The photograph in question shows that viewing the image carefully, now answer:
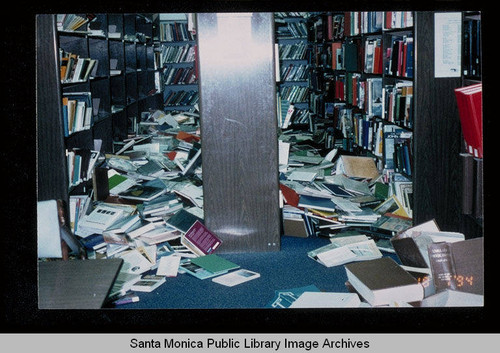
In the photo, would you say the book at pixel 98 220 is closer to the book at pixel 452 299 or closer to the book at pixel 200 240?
the book at pixel 200 240

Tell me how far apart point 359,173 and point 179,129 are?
2748 millimetres

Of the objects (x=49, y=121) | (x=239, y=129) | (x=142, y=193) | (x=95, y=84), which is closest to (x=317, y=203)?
(x=239, y=129)

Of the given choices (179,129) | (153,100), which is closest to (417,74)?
(179,129)

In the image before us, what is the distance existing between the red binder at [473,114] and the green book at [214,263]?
1471 millimetres

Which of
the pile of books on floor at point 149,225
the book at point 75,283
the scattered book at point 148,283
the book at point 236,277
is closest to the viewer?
the book at point 75,283

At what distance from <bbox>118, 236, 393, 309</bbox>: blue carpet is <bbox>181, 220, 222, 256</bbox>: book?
0.32 feet

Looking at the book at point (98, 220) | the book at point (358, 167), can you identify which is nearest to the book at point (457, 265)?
the book at point (98, 220)

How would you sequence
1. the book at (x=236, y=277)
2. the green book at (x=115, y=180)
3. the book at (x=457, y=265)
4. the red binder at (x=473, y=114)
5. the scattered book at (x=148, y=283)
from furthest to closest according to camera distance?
the green book at (x=115, y=180) → the book at (x=236, y=277) → the scattered book at (x=148, y=283) → the red binder at (x=473, y=114) → the book at (x=457, y=265)

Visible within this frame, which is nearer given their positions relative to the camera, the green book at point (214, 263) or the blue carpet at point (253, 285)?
the blue carpet at point (253, 285)

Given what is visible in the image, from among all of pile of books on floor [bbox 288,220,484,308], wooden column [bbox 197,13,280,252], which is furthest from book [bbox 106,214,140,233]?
pile of books on floor [bbox 288,220,484,308]

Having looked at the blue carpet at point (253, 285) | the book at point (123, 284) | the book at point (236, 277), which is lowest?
the blue carpet at point (253, 285)

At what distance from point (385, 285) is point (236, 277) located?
0.95m

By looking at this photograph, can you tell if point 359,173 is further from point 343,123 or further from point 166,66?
point 166,66

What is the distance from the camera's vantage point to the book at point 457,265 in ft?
8.25
